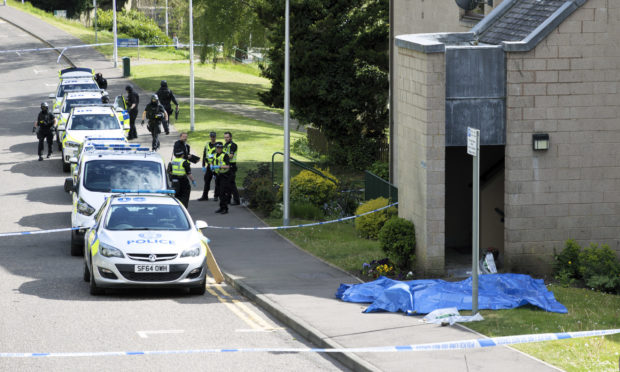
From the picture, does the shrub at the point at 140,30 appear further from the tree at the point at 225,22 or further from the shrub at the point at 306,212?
the shrub at the point at 306,212

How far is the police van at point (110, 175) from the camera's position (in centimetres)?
2011

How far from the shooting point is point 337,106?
112 ft

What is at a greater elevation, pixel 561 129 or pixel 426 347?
pixel 561 129

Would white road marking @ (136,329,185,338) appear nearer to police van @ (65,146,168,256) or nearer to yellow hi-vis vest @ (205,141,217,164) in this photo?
police van @ (65,146,168,256)

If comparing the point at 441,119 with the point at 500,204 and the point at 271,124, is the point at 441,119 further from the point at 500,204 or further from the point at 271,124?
the point at 271,124

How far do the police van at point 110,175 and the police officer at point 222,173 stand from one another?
9.54 feet

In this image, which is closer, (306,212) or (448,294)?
(448,294)

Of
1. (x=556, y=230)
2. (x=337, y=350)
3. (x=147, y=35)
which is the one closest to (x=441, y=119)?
(x=556, y=230)

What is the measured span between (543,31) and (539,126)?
1601mm

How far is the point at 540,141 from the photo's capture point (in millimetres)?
17031

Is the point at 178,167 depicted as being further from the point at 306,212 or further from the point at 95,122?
the point at 95,122

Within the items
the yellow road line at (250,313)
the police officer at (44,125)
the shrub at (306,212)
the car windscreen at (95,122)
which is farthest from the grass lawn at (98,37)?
the yellow road line at (250,313)

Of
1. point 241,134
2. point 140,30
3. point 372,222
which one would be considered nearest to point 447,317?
point 372,222

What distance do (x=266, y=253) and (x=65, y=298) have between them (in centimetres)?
508
